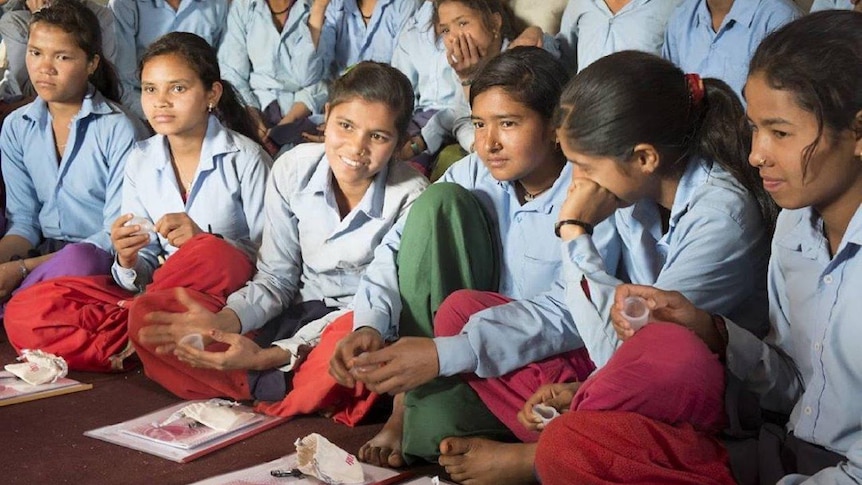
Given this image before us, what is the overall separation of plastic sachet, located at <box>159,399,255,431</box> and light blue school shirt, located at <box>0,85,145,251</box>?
101cm

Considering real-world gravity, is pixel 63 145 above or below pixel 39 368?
above

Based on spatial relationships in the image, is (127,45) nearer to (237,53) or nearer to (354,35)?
(237,53)

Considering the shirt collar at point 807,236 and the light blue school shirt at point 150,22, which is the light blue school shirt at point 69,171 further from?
the shirt collar at point 807,236

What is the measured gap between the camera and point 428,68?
3.52 m

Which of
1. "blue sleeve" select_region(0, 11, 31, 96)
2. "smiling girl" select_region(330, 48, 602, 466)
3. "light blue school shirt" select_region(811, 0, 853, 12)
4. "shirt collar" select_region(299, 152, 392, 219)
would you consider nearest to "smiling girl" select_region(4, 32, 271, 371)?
"shirt collar" select_region(299, 152, 392, 219)

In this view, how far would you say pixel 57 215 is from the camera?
10.4 feet

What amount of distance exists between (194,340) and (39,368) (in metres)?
0.45

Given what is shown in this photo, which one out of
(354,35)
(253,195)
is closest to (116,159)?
(253,195)

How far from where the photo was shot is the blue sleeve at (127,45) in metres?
4.05

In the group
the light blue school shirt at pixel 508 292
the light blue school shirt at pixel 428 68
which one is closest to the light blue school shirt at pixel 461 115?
the light blue school shirt at pixel 428 68

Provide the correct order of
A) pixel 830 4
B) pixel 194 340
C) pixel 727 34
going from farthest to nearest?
1. pixel 727 34
2. pixel 830 4
3. pixel 194 340

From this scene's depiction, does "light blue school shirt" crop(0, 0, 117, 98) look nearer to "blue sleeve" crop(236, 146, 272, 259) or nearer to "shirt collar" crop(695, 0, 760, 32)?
"blue sleeve" crop(236, 146, 272, 259)

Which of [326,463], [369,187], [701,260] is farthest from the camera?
[369,187]

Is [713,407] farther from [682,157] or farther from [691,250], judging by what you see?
[682,157]
